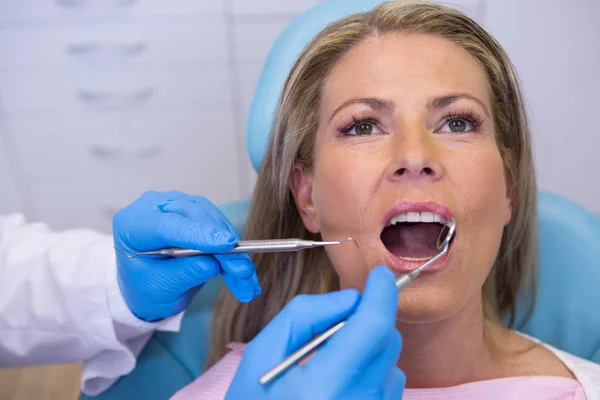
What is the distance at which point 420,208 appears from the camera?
874mm

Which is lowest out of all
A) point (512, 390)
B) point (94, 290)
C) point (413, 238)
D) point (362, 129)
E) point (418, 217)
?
point (512, 390)

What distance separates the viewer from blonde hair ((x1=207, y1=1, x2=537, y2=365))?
Answer: 1035 millimetres

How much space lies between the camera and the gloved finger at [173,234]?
2.92 ft

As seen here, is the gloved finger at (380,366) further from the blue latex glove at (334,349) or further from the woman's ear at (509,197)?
the woman's ear at (509,197)

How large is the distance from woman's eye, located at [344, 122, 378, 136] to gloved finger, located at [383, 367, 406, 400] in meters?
0.41

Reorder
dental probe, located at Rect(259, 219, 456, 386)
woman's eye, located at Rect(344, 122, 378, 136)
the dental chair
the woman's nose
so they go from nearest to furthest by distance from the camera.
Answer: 1. dental probe, located at Rect(259, 219, 456, 386)
2. the woman's nose
3. woman's eye, located at Rect(344, 122, 378, 136)
4. the dental chair

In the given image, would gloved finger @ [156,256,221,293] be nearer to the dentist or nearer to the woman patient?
the dentist

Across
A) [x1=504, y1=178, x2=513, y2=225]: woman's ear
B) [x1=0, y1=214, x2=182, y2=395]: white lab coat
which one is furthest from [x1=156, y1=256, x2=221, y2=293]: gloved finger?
[x1=504, y1=178, x2=513, y2=225]: woman's ear

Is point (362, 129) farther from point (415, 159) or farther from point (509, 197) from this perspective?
point (509, 197)

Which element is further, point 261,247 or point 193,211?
point 193,211

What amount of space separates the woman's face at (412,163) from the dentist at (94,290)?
23cm

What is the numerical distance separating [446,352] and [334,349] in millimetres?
420

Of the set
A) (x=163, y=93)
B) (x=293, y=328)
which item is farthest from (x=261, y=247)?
(x=163, y=93)

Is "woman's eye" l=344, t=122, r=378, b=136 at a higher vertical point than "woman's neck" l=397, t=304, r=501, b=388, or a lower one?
higher
